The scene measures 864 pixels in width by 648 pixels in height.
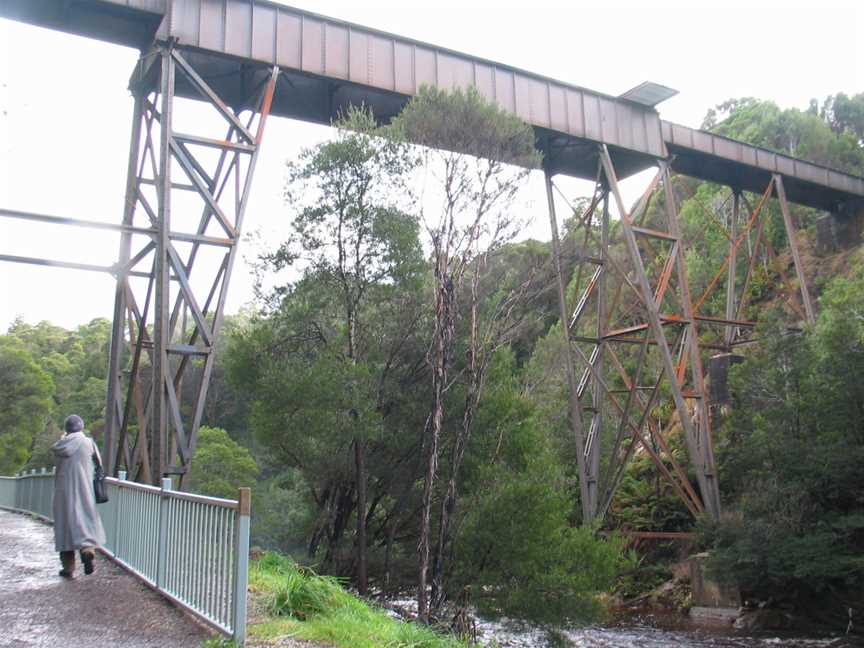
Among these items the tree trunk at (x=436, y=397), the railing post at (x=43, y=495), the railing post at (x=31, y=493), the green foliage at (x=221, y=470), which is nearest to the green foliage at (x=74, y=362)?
the green foliage at (x=221, y=470)

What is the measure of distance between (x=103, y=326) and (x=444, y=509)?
68.8 meters

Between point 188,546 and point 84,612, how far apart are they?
84 centimetres

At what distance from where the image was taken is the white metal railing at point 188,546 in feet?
16.3

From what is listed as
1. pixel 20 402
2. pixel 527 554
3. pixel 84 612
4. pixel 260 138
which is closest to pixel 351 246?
pixel 260 138

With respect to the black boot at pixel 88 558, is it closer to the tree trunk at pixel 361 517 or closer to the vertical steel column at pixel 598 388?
the tree trunk at pixel 361 517

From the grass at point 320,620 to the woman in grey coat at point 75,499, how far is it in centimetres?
139

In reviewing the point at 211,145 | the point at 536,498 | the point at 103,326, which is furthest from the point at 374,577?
the point at 103,326

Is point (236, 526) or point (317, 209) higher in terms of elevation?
point (317, 209)

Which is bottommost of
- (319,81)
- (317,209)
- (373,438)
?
(373,438)

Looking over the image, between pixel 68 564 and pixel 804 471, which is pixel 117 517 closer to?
pixel 68 564

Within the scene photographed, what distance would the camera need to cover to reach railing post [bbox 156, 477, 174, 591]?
6312 millimetres

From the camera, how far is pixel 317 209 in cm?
1362

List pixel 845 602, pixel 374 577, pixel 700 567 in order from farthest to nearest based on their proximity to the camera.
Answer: pixel 700 567, pixel 845 602, pixel 374 577

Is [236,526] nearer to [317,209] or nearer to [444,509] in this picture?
[444,509]
